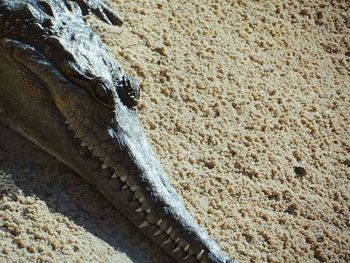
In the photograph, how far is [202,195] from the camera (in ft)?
14.0

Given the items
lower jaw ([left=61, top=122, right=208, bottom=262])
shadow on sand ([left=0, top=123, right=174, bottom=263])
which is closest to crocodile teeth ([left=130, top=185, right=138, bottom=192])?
lower jaw ([left=61, top=122, right=208, bottom=262])

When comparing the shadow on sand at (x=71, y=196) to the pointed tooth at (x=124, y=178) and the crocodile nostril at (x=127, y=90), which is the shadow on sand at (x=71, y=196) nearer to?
the pointed tooth at (x=124, y=178)

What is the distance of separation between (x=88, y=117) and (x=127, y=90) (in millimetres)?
274

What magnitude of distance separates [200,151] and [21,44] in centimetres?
123

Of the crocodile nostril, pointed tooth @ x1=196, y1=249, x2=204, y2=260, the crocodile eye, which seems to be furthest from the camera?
the crocodile nostril

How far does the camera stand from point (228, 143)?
462 cm

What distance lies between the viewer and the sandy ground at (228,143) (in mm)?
3752

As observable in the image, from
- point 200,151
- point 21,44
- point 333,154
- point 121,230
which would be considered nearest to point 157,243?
point 121,230

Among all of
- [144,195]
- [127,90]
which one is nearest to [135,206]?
[144,195]

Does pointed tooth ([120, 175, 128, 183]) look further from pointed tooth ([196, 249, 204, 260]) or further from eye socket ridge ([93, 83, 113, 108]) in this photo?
pointed tooth ([196, 249, 204, 260])

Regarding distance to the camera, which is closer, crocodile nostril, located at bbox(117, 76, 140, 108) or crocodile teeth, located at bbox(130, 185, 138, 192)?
crocodile teeth, located at bbox(130, 185, 138, 192)

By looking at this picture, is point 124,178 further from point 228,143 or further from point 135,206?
point 228,143

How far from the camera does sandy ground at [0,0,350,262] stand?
3752 millimetres

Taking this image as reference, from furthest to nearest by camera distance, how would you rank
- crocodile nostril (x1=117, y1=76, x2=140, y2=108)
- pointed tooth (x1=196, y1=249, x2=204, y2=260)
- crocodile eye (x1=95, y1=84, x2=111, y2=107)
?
crocodile nostril (x1=117, y1=76, x2=140, y2=108) → crocodile eye (x1=95, y1=84, x2=111, y2=107) → pointed tooth (x1=196, y1=249, x2=204, y2=260)
